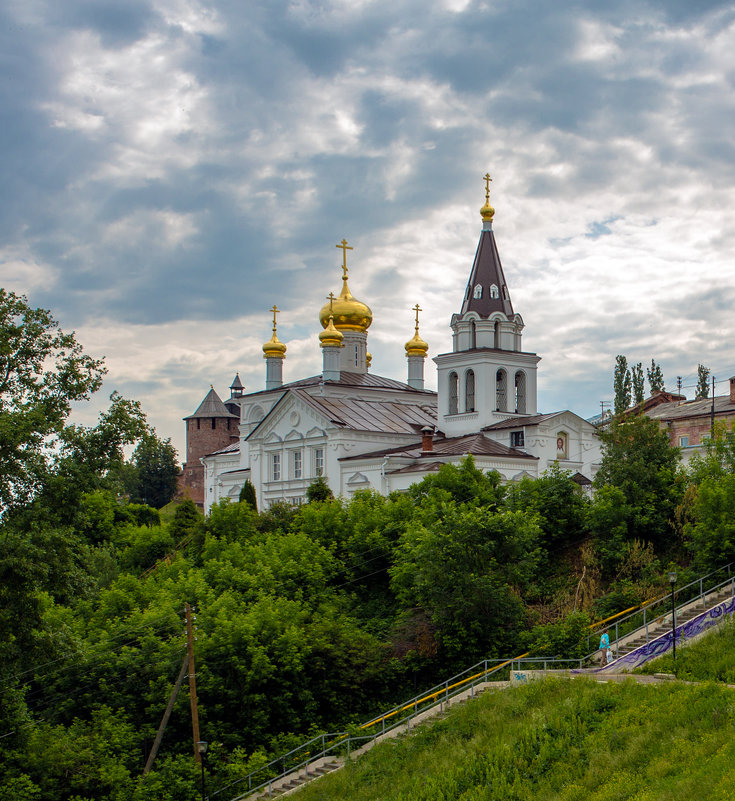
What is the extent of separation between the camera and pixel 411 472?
1811 inches

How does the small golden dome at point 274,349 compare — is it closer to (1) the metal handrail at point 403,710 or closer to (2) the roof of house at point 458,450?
(2) the roof of house at point 458,450

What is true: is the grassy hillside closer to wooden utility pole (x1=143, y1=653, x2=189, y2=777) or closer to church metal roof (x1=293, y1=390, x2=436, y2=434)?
wooden utility pole (x1=143, y1=653, x2=189, y2=777)

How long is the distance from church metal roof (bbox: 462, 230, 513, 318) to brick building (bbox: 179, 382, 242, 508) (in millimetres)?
36626

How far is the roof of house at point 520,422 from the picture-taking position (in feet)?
159

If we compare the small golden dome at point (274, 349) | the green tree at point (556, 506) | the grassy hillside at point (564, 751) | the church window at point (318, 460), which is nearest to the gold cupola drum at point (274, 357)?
the small golden dome at point (274, 349)

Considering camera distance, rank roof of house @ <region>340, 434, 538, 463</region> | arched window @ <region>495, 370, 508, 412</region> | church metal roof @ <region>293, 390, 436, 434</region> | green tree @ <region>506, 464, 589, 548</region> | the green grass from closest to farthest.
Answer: the green grass → green tree @ <region>506, 464, 589, 548</region> → roof of house @ <region>340, 434, 538, 463</region> → church metal roof @ <region>293, 390, 436, 434</region> → arched window @ <region>495, 370, 508, 412</region>

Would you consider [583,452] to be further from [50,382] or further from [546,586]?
[50,382]

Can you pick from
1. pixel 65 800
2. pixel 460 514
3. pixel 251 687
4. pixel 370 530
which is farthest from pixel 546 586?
pixel 65 800

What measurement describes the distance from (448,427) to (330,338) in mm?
10162

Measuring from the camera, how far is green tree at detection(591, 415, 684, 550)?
33.5 m

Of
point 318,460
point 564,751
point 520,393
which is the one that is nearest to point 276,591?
point 564,751

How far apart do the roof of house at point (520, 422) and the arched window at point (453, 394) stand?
7.78 feet

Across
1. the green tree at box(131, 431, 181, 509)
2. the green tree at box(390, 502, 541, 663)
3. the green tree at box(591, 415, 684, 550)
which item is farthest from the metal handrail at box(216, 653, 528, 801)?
the green tree at box(131, 431, 181, 509)

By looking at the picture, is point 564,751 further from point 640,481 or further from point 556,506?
point 556,506
